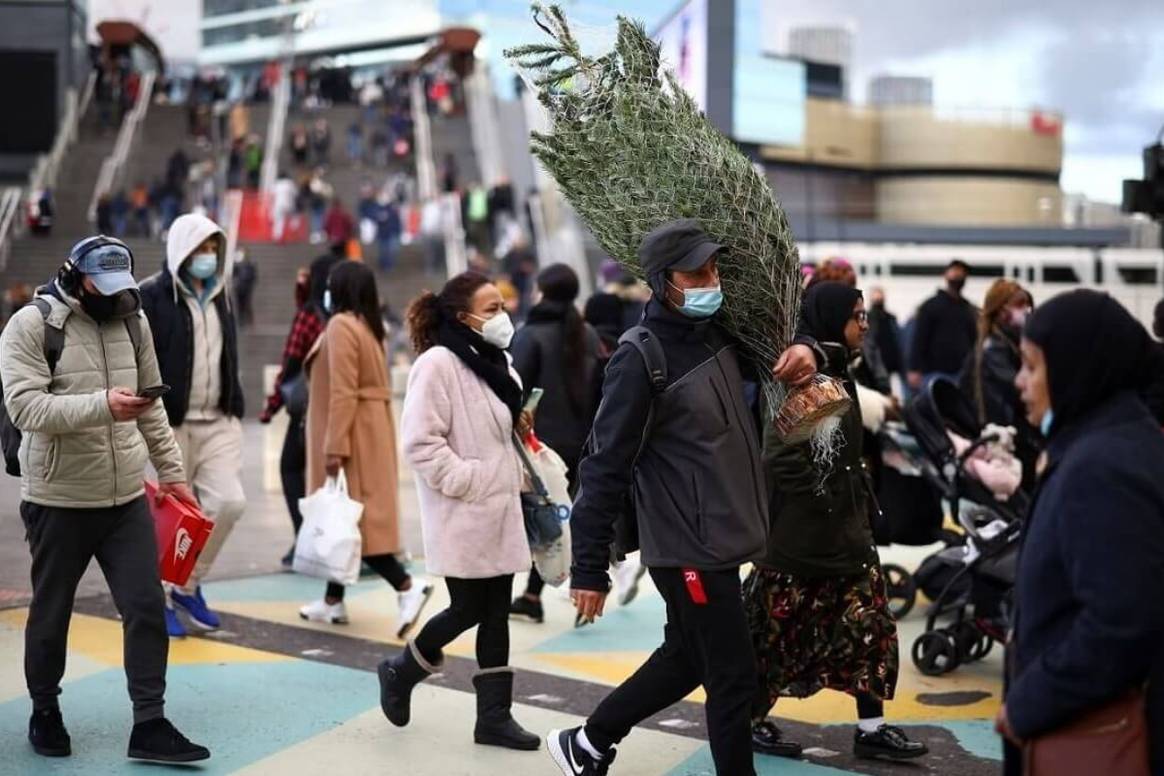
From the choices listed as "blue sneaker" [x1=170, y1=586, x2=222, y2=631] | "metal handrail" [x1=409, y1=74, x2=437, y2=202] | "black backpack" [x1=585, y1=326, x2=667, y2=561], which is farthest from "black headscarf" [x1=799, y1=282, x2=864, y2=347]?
"metal handrail" [x1=409, y1=74, x2=437, y2=202]

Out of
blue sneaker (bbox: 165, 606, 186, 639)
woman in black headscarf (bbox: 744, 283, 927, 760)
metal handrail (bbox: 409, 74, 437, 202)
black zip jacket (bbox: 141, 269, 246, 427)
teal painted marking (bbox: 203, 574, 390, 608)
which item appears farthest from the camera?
metal handrail (bbox: 409, 74, 437, 202)

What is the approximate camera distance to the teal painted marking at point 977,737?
5.89 meters

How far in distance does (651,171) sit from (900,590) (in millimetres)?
4008

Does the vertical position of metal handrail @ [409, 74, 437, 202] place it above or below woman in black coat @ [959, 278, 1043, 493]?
above

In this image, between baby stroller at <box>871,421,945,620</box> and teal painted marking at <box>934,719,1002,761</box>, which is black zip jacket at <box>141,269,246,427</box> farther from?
teal painted marking at <box>934,719,1002,761</box>

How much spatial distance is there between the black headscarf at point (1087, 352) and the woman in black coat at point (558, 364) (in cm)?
488

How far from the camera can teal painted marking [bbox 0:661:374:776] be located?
552cm

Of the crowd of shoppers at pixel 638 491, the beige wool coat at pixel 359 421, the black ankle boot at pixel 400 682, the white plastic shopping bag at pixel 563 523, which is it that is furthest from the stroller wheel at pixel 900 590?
the black ankle boot at pixel 400 682

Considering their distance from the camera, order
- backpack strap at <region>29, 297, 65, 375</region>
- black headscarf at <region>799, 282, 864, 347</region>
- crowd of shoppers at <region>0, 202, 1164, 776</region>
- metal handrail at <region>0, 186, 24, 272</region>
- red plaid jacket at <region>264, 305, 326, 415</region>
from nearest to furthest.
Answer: crowd of shoppers at <region>0, 202, 1164, 776</region>
backpack strap at <region>29, 297, 65, 375</region>
black headscarf at <region>799, 282, 864, 347</region>
red plaid jacket at <region>264, 305, 326, 415</region>
metal handrail at <region>0, 186, 24, 272</region>

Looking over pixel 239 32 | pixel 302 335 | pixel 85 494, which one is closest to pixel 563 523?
pixel 85 494

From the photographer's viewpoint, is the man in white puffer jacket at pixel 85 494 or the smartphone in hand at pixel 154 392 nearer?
the smartphone in hand at pixel 154 392

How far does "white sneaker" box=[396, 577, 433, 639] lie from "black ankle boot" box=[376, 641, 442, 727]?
1.73 m

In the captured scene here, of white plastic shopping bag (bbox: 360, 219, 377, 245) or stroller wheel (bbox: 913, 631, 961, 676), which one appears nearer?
stroller wheel (bbox: 913, 631, 961, 676)

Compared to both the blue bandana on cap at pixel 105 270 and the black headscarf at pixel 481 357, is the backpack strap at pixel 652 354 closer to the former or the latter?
the black headscarf at pixel 481 357
